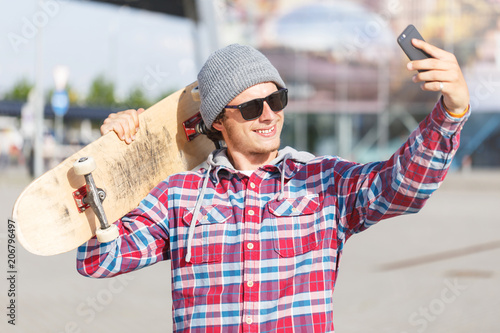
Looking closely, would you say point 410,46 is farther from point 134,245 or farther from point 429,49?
point 134,245

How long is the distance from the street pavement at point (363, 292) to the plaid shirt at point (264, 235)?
3.46 m

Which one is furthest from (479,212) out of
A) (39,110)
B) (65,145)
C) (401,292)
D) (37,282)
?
(65,145)

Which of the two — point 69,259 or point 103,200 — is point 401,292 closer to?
point 69,259

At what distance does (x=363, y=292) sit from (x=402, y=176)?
17.1 feet

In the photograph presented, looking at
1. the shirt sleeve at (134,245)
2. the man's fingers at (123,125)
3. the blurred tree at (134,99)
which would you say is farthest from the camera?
the blurred tree at (134,99)

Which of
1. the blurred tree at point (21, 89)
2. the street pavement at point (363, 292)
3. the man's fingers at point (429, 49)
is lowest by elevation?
the street pavement at point (363, 292)

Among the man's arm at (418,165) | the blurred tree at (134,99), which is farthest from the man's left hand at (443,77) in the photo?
the blurred tree at (134,99)

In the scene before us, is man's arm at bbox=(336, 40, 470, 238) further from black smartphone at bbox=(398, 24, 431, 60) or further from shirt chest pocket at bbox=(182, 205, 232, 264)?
shirt chest pocket at bbox=(182, 205, 232, 264)

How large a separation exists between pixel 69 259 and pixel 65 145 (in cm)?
2910

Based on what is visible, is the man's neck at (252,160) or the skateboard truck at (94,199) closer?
the skateboard truck at (94,199)

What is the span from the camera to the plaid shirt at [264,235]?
6.88 feet

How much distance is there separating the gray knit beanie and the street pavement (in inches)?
141

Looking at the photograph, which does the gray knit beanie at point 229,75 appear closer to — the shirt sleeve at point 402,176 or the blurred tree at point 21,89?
the shirt sleeve at point 402,176

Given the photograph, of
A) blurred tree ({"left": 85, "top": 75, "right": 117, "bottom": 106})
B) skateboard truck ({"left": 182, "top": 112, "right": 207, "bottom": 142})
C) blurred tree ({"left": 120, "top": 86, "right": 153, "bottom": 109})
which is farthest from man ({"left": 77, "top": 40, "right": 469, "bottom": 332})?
blurred tree ({"left": 85, "top": 75, "right": 117, "bottom": 106})
